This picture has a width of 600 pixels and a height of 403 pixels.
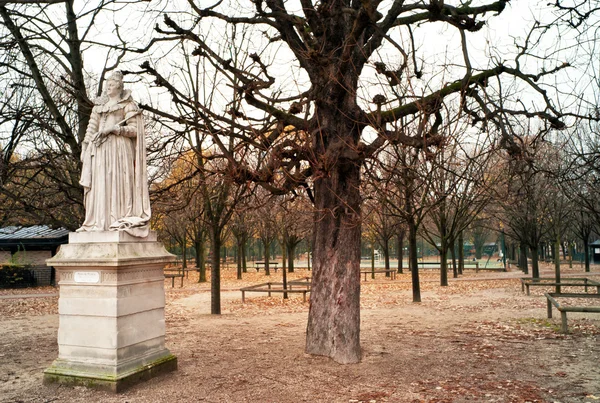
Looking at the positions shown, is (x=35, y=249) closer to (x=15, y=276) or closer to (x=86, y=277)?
→ (x=15, y=276)

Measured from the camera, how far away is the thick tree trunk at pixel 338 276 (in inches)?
300

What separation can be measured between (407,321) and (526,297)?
6915mm

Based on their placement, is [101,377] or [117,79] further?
[117,79]

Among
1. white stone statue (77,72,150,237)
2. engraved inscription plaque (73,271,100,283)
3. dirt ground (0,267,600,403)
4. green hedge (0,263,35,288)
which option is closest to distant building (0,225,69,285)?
green hedge (0,263,35,288)

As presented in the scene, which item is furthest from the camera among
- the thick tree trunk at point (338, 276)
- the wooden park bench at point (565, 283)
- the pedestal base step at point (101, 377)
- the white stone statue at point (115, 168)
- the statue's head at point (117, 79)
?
the wooden park bench at point (565, 283)

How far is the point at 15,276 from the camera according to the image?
2453 cm

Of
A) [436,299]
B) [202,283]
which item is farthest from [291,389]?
[202,283]

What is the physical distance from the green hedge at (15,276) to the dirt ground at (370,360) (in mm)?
11688

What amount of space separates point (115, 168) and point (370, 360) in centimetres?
473

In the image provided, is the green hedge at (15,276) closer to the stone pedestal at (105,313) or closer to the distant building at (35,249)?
the distant building at (35,249)

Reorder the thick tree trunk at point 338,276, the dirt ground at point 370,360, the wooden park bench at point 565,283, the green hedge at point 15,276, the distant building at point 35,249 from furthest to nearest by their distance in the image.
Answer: the distant building at point 35,249, the green hedge at point 15,276, the wooden park bench at point 565,283, the thick tree trunk at point 338,276, the dirt ground at point 370,360

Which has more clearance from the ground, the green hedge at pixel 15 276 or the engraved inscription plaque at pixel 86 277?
the engraved inscription plaque at pixel 86 277

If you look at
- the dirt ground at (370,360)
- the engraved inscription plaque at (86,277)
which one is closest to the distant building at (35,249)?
the dirt ground at (370,360)

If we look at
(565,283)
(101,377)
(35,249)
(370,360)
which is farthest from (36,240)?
(565,283)
